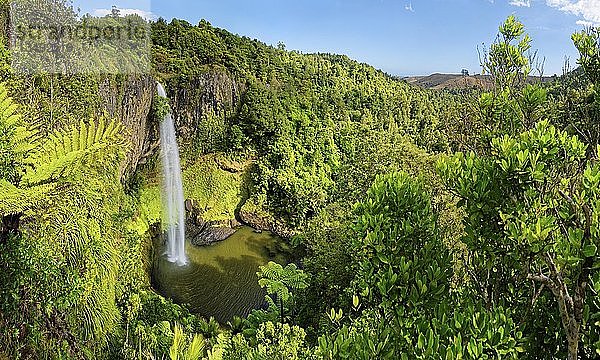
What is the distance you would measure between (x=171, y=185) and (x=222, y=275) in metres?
5.06

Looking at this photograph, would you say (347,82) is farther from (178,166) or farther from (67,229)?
(67,229)

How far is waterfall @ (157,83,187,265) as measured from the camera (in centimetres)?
1544

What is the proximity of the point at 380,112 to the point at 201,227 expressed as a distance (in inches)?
611

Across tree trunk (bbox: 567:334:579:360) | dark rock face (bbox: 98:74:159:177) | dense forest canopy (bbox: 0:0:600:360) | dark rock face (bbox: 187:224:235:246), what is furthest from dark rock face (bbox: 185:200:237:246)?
tree trunk (bbox: 567:334:579:360)

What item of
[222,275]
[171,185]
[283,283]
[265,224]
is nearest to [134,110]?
[171,185]

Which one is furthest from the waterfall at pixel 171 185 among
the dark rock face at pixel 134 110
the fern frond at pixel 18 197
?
the fern frond at pixel 18 197

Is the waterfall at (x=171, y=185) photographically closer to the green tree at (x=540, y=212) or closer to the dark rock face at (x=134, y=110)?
the dark rock face at (x=134, y=110)

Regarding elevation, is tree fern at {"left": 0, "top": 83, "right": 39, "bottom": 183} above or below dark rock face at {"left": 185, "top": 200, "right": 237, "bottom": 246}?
above

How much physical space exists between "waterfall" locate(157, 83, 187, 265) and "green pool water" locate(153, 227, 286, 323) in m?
0.62

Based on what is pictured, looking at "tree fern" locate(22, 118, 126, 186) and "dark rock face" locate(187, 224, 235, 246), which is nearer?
"tree fern" locate(22, 118, 126, 186)

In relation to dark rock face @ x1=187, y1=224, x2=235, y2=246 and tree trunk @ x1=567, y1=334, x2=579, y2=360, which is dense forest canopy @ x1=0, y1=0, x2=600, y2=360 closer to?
tree trunk @ x1=567, y1=334, x2=579, y2=360

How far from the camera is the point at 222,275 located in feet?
43.2

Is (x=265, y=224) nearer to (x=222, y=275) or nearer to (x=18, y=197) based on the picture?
(x=222, y=275)

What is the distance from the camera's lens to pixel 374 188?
234 centimetres
